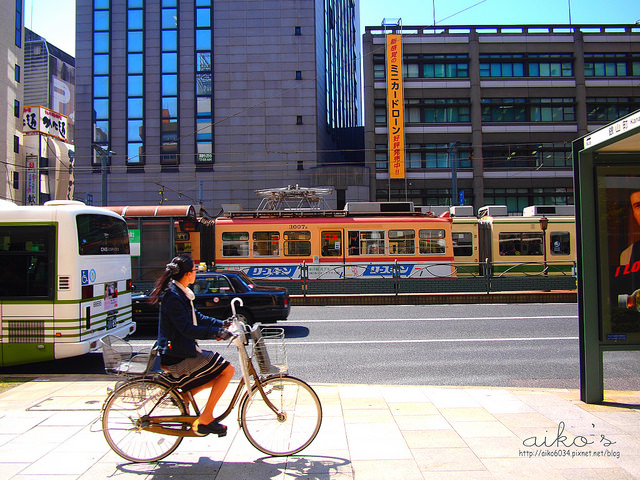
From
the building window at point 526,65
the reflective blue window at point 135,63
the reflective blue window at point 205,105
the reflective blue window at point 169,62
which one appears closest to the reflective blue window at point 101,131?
the reflective blue window at point 135,63

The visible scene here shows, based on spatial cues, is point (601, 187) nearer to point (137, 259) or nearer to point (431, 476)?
point (431, 476)

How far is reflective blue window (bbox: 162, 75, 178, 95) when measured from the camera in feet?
133

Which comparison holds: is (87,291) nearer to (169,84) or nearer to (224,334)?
(224,334)

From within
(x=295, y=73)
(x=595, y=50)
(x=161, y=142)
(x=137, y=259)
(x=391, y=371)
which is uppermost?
(x=595, y=50)

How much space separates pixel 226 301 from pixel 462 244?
13.2m

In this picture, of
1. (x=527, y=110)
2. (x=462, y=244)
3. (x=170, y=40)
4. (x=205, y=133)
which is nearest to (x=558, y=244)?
(x=462, y=244)

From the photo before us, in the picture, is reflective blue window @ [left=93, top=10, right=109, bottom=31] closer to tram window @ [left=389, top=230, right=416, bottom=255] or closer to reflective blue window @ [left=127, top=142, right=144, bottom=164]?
reflective blue window @ [left=127, top=142, right=144, bottom=164]

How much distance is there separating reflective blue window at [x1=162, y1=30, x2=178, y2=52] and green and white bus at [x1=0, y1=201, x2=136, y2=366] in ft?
123

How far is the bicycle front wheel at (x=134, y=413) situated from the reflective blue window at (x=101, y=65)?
4323 centimetres

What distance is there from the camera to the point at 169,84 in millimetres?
40469

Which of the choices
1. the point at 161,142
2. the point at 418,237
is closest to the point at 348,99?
the point at 161,142

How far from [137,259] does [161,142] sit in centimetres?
2558

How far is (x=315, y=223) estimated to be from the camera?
18.7 metres

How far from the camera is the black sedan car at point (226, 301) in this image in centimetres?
1090
